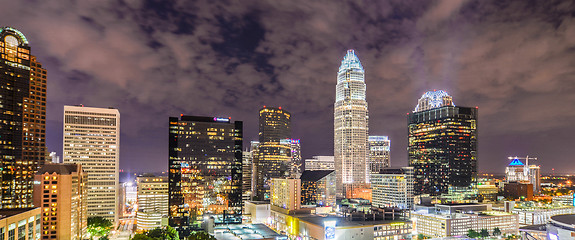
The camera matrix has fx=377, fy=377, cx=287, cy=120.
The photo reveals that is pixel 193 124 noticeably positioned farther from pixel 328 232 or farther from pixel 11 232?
pixel 11 232

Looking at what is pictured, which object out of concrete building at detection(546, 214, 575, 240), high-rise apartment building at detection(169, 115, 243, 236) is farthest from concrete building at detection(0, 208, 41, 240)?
concrete building at detection(546, 214, 575, 240)

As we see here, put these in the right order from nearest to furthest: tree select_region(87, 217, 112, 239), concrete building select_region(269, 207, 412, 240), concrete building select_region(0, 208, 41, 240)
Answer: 1. concrete building select_region(0, 208, 41, 240)
2. concrete building select_region(269, 207, 412, 240)
3. tree select_region(87, 217, 112, 239)

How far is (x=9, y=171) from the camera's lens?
142375mm

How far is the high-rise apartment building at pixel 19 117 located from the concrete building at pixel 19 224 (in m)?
51.7

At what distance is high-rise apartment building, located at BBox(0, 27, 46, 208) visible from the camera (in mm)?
142375

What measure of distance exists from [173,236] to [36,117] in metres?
77.2

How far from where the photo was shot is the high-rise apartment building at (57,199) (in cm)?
12275

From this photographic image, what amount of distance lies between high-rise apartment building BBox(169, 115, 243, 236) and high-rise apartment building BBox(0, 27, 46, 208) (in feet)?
179

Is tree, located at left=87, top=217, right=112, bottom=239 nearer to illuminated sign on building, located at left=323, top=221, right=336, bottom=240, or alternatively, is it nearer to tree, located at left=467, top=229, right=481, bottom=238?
illuminated sign on building, located at left=323, top=221, right=336, bottom=240

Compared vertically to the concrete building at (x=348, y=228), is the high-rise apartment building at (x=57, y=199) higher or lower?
higher

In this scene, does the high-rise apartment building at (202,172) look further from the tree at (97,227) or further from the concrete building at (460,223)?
the concrete building at (460,223)

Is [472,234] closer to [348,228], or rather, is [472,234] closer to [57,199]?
[348,228]

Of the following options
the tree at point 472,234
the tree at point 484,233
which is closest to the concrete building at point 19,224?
the tree at point 472,234

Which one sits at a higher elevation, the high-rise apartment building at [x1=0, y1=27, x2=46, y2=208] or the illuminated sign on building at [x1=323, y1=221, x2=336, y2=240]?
the high-rise apartment building at [x1=0, y1=27, x2=46, y2=208]
